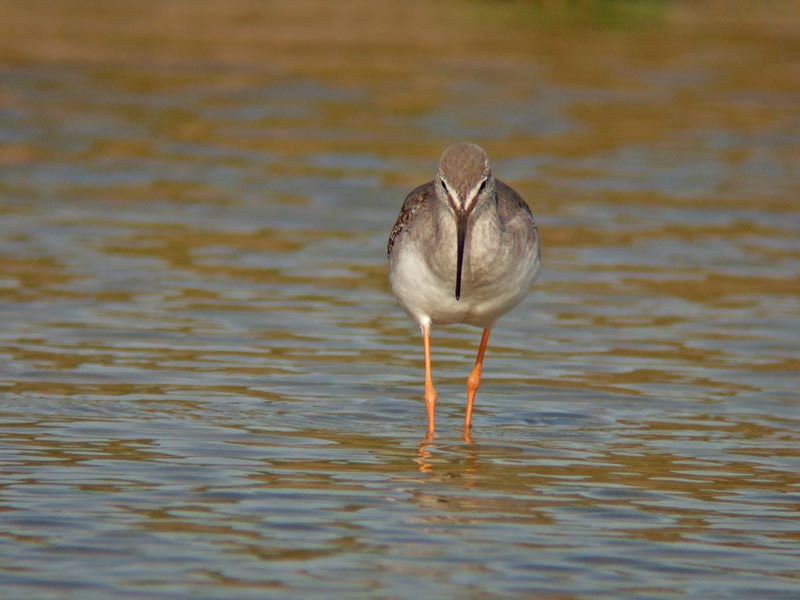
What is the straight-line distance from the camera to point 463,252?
9312 mm

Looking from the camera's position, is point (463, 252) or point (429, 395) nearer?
point (463, 252)

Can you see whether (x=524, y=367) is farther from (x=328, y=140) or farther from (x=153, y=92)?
(x=153, y=92)

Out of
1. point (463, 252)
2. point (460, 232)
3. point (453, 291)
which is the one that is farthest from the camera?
point (453, 291)

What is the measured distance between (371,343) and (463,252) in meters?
2.88

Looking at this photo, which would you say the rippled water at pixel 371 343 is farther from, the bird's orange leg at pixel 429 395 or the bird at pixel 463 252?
the bird at pixel 463 252

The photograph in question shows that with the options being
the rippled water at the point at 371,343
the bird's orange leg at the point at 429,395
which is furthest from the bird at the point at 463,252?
the rippled water at the point at 371,343

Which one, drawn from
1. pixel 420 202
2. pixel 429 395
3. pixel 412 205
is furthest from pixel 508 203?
pixel 429 395

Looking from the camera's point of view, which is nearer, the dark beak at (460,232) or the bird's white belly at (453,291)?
the dark beak at (460,232)

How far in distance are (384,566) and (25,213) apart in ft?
33.8

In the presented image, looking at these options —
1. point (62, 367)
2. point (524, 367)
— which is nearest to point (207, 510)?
point (62, 367)

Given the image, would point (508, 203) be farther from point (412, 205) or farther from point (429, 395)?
point (429, 395)

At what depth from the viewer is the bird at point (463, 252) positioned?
9.20 metres

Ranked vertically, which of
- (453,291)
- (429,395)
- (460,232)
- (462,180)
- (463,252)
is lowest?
(429,395)

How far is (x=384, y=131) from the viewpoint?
71.7ft
